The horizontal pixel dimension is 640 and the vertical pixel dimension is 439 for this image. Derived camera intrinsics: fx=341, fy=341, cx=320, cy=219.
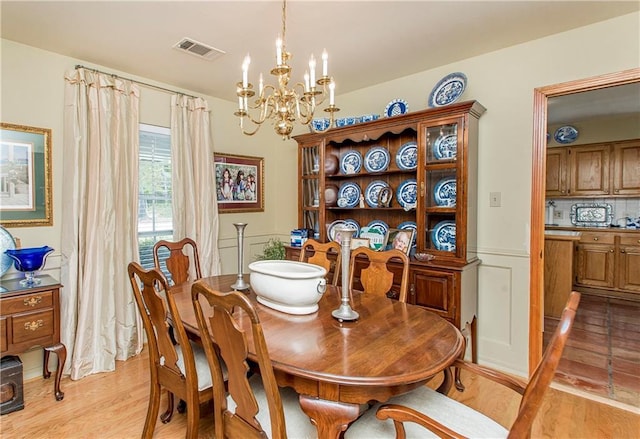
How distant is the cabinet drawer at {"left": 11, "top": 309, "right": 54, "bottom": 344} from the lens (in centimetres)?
218

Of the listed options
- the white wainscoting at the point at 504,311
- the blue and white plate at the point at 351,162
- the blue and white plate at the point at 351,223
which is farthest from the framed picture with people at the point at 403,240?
the blue and white plate at the point at 351,162

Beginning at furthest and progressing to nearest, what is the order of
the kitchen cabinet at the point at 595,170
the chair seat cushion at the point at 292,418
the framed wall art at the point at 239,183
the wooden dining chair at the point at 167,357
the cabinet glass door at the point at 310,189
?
1. the kitchen cabinet at the point at 595,170
2. the framed wall art at the point at 239,183
3. the cabinet glass door at the point at 310,189
4. the wooden dining chair at the point at 167,357
5. the chair seat cushion at the point at 292,418

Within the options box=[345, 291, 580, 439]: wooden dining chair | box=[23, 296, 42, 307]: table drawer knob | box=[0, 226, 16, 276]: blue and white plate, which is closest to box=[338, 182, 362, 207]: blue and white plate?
box=[345, 291, 580, 439]: wooden dining chair

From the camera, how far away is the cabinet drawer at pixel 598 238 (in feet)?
15.7

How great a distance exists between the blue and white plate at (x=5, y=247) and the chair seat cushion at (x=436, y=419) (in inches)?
102

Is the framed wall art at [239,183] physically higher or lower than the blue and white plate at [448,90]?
lower

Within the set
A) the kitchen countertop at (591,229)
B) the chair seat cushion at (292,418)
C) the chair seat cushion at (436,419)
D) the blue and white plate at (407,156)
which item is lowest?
the chair seat cushion at (292,418)

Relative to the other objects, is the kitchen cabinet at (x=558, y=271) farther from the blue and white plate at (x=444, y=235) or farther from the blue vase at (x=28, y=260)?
the blue vase at (x=28, y=260)

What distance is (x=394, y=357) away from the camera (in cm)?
130

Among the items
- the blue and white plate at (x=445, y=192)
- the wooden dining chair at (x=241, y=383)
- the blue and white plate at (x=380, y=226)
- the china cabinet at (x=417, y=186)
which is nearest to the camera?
the wooden dining chair at (x=241, y=383)

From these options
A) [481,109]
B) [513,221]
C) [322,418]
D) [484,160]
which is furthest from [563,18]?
[322,418]

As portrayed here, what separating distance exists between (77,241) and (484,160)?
336cm

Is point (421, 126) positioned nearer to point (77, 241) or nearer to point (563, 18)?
point (563, 18)

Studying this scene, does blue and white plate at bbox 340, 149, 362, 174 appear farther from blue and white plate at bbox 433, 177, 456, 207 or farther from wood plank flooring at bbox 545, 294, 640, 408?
wood plank flooring at bbox 545, 294, 640, 408
